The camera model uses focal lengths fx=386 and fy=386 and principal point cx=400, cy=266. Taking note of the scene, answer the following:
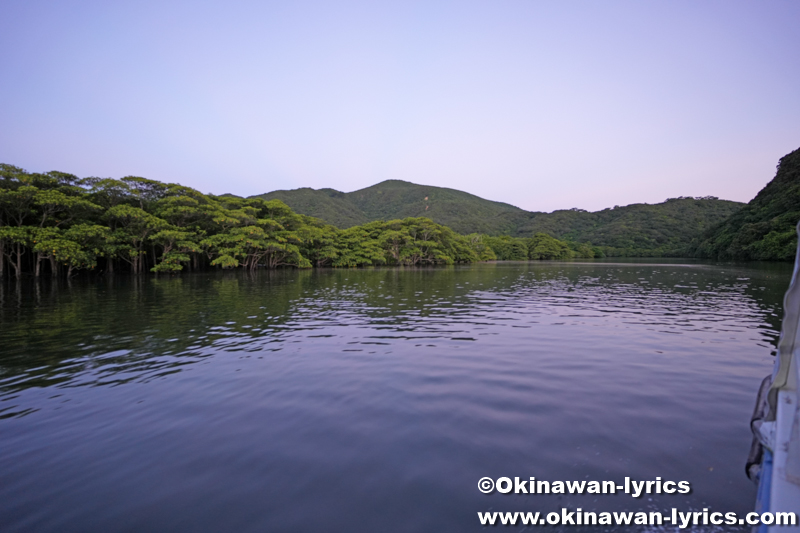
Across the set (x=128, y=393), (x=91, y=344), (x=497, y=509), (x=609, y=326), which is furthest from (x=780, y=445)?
(x=91, y=344)

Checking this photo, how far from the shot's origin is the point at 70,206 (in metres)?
38.5

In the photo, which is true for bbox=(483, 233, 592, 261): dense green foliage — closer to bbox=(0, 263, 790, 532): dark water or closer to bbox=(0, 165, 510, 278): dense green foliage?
bbox=(0, 165, 510, 278): dense green foliage

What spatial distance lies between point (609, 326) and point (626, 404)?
8.69 meters

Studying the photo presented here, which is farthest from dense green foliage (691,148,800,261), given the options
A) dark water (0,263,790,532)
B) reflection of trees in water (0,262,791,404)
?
dark water (0,263,790,532)

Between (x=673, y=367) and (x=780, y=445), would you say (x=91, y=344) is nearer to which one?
(x=780, y=445)

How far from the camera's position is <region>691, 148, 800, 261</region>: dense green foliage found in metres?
72.4

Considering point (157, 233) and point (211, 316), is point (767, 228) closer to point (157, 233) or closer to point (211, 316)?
point (211, 316)

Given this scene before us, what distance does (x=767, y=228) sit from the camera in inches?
3206

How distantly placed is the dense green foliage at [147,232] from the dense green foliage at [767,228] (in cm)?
6349

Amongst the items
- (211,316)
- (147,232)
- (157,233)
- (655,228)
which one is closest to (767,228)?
(655,228)

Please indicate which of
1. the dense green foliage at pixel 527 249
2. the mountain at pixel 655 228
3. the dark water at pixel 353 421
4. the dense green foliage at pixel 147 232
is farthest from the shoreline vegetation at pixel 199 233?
the mountain at pixel 655 228

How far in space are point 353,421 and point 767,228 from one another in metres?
109

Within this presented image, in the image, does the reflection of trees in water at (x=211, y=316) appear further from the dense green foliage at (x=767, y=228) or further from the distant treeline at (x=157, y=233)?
the dense green foliage at (x=767, y=228)

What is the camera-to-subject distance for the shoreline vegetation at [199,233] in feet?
122
